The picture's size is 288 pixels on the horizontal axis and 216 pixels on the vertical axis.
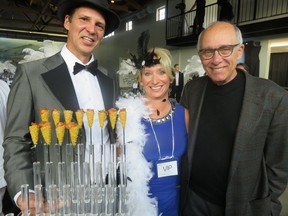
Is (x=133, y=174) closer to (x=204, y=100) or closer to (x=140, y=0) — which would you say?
(x=204, y=100)

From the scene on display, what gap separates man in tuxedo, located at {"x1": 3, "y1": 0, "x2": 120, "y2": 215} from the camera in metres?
0.98

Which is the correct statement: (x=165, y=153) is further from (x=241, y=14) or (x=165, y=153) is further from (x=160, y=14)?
(x=160, y=14)

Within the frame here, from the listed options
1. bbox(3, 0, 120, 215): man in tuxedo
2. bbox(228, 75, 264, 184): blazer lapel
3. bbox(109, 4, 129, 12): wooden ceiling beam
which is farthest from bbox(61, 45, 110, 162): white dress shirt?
bbox(109, 4, 129, 12): wooden ceiling beam

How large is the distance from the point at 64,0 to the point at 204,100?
954 millimetres

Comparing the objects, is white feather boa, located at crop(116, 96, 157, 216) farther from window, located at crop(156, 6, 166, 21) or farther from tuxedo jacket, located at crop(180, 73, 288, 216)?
window, located at crop(156, 6, 166, 21)

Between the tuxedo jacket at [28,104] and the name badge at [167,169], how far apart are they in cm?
56

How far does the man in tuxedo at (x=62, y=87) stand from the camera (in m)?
0.98

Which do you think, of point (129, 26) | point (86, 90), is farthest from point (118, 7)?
point (86, 90)

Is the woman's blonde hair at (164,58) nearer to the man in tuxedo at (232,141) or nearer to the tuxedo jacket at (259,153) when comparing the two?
the man in tuxedo at (232,141)

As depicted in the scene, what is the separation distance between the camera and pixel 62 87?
113cm

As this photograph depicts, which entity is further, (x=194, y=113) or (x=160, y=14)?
(x=160, y=14)

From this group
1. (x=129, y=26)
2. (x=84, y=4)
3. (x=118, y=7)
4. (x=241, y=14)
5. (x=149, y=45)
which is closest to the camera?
(x=84, y=4)

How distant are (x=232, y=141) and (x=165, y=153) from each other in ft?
1.24

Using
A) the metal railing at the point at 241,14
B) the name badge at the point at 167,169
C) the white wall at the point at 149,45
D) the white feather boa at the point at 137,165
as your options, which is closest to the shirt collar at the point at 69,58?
the white feather boa at the point at 137,165
